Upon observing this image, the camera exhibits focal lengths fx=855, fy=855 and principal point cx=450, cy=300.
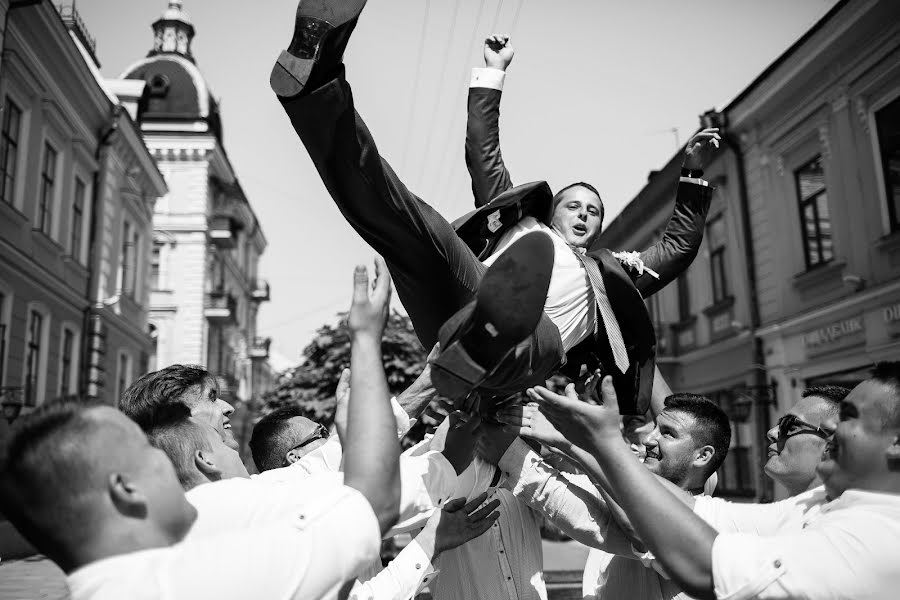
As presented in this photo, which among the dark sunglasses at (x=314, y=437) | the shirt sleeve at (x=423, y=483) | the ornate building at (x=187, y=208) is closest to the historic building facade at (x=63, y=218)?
the ornate building at (x=187, y=208)

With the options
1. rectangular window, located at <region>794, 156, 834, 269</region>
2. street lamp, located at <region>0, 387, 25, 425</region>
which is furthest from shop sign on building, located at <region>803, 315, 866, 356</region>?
street lamp, located at <region>0, 387, 25, 425</region>

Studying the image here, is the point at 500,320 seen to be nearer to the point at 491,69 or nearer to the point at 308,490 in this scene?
the point at 308,490

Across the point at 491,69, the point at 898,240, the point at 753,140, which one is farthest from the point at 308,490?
the point at 753,140

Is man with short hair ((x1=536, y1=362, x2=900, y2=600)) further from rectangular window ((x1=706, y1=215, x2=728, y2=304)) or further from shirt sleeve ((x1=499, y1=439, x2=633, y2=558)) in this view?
rectangular window ((x1=706, y1=215, x2=728, y2=304))

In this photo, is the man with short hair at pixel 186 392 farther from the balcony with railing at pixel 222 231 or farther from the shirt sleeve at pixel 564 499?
the balcony with railing at pixel 222 231

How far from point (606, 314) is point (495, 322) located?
1138 mm

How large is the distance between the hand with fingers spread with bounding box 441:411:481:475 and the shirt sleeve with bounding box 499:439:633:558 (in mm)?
529

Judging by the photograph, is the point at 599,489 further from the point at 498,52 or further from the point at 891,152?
the point at 891,152

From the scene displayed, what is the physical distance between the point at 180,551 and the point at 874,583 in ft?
4.64

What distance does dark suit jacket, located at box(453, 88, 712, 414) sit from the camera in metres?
3.32

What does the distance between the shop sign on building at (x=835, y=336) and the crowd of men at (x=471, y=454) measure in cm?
1025

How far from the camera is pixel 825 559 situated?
1.82m

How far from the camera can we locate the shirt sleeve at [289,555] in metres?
1.58

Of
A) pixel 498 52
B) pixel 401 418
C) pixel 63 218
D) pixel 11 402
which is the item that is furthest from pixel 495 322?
pixel 63 218
